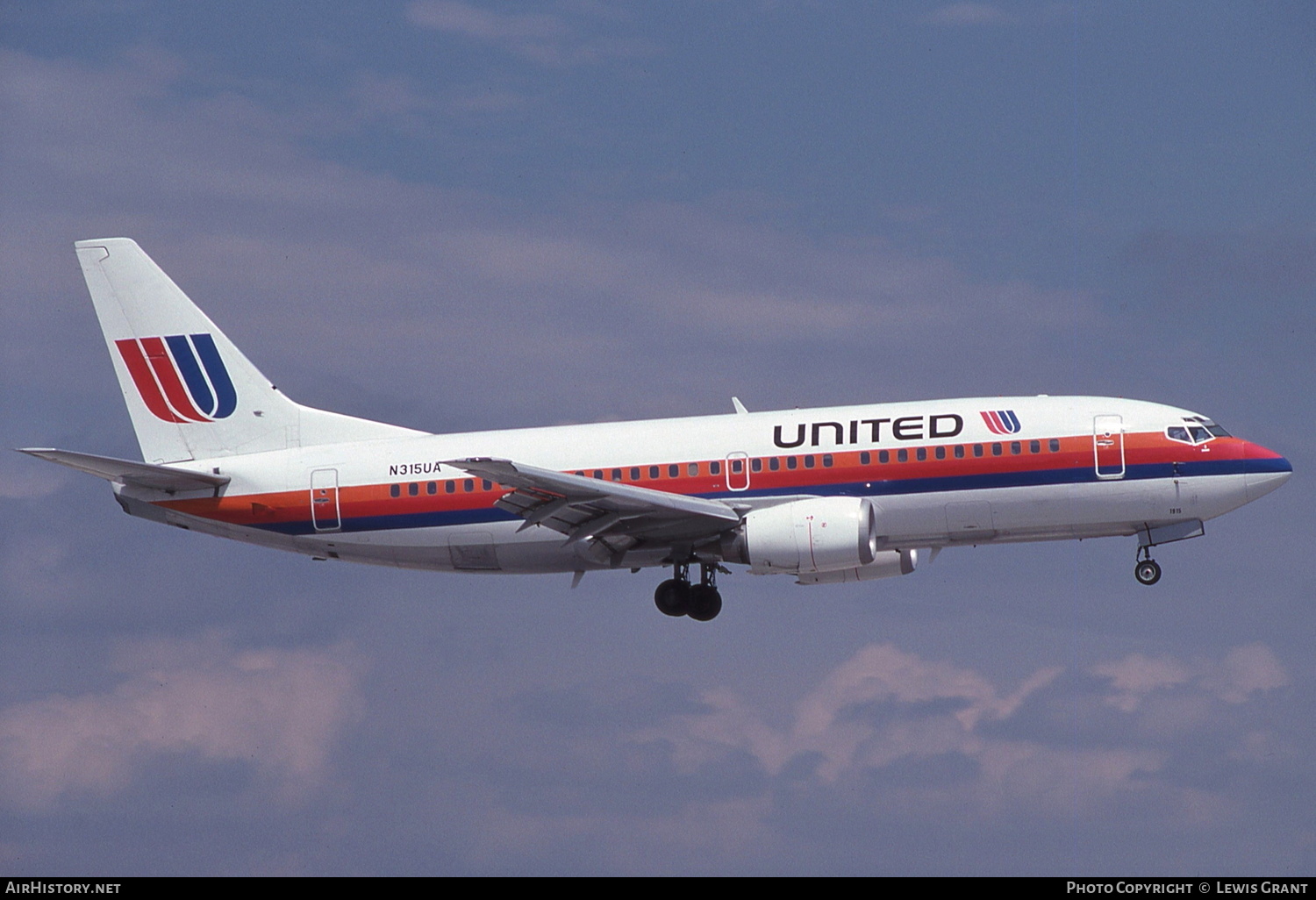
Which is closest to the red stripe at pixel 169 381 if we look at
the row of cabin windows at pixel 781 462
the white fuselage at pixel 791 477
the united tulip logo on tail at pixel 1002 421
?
the white fuselage at pixel 791 477

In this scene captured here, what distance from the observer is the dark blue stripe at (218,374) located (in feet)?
169

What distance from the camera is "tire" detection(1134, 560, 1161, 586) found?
146 feet

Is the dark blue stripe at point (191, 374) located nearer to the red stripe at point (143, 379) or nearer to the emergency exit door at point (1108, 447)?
the red stripe at point (143, 379)

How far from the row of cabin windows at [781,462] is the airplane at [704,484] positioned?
0.17 ft

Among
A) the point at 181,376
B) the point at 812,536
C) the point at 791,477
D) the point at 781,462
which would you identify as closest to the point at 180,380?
the point at 181,376

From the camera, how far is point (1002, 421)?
144 ft

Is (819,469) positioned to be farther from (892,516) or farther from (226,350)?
(226,350)

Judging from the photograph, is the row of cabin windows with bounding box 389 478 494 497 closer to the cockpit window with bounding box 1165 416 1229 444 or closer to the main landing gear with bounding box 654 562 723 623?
the main landing gear with bounding box 654 562 723 623

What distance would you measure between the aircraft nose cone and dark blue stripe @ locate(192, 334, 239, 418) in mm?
30263

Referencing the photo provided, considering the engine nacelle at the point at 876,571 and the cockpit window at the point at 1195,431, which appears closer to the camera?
the cockpit window at the point at 1195,431

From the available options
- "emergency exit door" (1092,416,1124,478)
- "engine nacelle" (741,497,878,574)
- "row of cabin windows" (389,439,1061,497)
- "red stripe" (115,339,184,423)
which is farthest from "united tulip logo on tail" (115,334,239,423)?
"emergency exit door" (1092,416,1124,478)

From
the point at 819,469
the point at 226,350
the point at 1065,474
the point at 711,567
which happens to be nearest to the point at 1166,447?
the point at 1065,474

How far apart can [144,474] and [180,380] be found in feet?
18.2

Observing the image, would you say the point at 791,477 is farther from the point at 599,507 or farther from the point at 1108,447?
the point at 1108,447
